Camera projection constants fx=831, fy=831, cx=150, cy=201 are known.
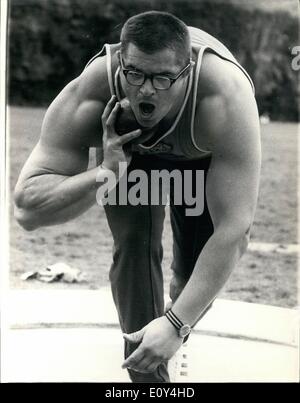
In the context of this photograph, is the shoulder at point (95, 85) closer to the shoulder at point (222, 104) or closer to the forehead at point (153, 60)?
the forehead at point (153, 60)

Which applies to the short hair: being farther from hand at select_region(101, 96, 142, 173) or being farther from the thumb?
the thumb

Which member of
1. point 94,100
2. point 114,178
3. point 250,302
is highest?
point 94,100

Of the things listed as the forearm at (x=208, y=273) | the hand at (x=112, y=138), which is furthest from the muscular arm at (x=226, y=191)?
the hand at (x=112, y=138)

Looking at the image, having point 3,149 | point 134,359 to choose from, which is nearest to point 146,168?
point 3,149

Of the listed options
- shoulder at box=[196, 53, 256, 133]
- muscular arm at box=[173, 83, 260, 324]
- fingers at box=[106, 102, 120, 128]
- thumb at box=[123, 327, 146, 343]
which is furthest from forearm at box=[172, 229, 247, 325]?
fingers at box=[106, 102, 120, 128]

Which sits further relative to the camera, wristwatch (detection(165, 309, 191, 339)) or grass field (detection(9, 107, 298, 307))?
grass field (detection(9, 107, 298, 307))

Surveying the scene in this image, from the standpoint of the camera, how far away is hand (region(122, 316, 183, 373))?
260 centimetres

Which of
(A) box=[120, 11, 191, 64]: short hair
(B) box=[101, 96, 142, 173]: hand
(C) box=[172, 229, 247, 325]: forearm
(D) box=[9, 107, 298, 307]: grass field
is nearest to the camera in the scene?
(A) box=[120, 11, 191, 64]: short hair

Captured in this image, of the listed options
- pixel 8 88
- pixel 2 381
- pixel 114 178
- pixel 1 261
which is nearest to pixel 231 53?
pixel 114 178

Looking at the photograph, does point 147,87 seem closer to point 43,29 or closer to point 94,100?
point 94,100

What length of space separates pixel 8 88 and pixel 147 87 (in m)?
0.52

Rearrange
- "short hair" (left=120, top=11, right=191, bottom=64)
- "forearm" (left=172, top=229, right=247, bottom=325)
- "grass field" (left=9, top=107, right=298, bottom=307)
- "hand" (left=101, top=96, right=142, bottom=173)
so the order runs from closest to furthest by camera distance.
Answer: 1. "short hair" (left=120, top=11, right=191, bottom=64)
2. "hand" (left=101, top=96, right=142, bottom=173)
3. "forearm" (left=172, top=229, right=247, bottom=325)
4. "grass field" (left=9, top=107, right=298, bottom=307)

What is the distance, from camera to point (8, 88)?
2662mm

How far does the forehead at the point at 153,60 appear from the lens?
2.36 m
